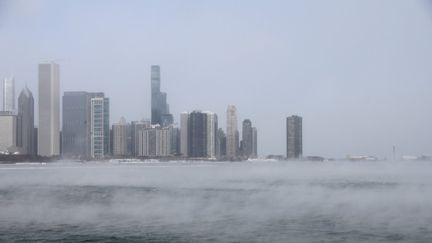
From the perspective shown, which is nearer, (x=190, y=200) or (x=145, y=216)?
(x=145, y=216)

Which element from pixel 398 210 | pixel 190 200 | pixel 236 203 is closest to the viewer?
pixel 398 210

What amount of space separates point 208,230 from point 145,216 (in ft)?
22.4

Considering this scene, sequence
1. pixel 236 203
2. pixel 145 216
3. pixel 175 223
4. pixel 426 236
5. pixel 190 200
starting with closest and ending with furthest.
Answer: pixel 426 236
pixel 175 223
pixel 145 216
pixel 236 203
pixel 190 200

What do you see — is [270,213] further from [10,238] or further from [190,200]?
[10,238]

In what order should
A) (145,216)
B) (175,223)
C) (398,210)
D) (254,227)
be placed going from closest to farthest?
(254,227)
(175,223)
(145,216)
(398,210)

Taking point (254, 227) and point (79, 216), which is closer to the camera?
point (254, 227)

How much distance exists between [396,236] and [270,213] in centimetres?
1011

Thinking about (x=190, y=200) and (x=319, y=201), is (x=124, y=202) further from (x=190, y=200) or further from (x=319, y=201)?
(x=319, y=201)

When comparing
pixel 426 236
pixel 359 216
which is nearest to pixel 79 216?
pixel 359 216

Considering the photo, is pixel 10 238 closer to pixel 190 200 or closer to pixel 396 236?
pixel 396 236

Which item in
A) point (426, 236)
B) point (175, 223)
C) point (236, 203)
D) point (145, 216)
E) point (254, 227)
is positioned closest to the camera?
point (426, 236)

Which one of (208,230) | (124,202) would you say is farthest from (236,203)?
(208,230)

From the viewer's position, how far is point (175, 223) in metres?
31.2

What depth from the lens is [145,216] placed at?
34.4 metres
